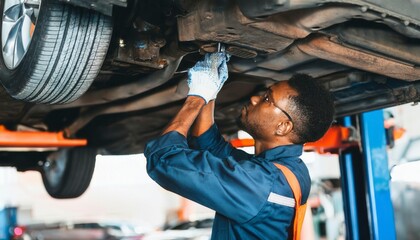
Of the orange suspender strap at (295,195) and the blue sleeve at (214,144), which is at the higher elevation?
the blue sleeve at (214,144)

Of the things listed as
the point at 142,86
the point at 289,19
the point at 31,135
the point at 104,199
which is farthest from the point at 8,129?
the point at 104,199

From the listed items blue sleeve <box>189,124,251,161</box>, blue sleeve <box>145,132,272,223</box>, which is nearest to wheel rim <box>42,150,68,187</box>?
blue sleeve <box>189,124,251,161</box>

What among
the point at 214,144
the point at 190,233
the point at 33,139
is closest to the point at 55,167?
the point at 33,139

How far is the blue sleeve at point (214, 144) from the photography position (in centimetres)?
198

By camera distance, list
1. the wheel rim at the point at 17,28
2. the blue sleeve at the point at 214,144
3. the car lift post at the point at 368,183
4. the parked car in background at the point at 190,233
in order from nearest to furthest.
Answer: the wheel rim at the point at 17,28
the blue sleeve at the point at 214,144
the car lift post at the point at 368,183
the parked car in background at the point at 190,233

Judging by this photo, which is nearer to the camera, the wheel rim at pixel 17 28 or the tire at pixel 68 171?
the wheel rim at pixel 17 28

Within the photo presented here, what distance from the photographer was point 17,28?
1724 mm

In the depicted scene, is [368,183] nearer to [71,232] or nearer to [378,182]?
[378,182]

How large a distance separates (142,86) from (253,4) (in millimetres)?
909

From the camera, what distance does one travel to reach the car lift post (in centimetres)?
282

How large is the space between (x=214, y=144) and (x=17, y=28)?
0.81 meters

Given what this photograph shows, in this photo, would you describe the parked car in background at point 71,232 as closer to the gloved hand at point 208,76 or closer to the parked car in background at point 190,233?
the parked car in background at point 190,233

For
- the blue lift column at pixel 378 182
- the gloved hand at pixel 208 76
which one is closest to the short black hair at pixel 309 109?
the gloved hand at pixel 208 76

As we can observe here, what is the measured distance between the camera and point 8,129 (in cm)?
292
